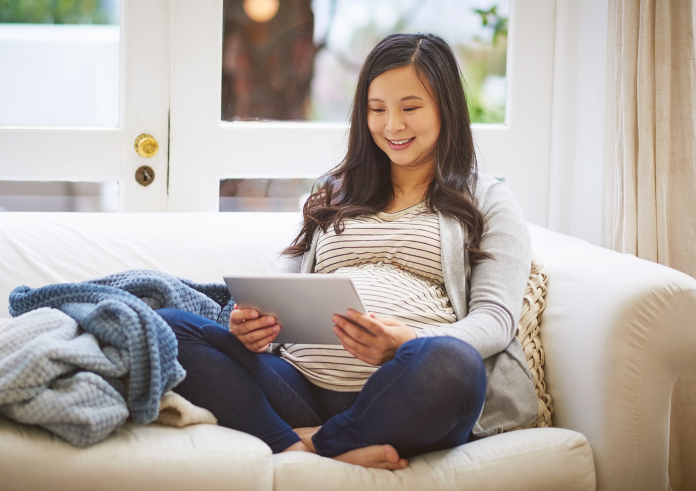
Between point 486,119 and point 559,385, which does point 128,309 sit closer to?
point 559,385

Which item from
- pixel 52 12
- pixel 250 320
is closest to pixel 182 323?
pixel 250 320

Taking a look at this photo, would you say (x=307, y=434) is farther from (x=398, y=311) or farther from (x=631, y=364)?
(x=631, y=364)

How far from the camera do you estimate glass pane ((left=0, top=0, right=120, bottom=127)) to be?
1953 mm

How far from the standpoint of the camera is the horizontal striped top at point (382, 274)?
1239mm

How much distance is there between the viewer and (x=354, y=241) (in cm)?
139

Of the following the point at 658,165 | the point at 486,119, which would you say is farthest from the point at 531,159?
the point at 658,165

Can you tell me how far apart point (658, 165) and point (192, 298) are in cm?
114

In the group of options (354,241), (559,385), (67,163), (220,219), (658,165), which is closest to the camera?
(559,385)

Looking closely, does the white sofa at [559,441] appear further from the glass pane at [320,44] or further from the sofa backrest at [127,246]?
the glass pane at [320,44]

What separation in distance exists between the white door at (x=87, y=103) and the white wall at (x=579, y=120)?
125cm

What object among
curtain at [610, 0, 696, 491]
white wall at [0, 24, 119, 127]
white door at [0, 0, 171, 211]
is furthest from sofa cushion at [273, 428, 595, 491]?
white wall at [0, 24, 119, 127]

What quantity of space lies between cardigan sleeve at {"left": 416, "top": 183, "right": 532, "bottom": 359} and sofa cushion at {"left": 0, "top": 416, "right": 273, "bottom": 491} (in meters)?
0.37

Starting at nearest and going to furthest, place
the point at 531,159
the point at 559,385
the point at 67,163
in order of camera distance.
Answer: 1. the point at 559,385
2. the point at 67,163
3. the point at 531,159

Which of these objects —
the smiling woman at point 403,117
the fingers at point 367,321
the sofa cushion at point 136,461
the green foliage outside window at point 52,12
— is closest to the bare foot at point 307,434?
the sofa cushion at point 136,461
